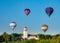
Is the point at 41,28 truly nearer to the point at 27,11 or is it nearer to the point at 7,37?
the point at 27,11

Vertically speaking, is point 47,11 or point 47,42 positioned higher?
point 47,11

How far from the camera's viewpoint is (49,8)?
34781mm

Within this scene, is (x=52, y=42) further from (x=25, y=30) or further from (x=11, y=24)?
(x=25, y=30)

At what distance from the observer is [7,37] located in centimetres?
6981

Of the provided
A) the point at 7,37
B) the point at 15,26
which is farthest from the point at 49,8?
the point at 7,37

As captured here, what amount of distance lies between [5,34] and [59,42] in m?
36.5

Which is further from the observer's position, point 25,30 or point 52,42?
point 25,30

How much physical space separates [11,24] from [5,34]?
27.9 metres

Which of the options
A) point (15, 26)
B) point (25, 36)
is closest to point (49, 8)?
point (15, 26)

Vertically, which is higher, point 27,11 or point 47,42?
point 27,11

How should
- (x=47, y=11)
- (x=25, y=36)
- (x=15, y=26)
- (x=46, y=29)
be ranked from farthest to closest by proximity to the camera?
1. (x=25, y=36)
2. (x=15, y=26)
3. (x=46, y=29)
4. (x=47, y=11)

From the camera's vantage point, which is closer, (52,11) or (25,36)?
(52,11)

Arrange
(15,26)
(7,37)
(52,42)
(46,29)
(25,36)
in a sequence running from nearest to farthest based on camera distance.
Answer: (52,42)
(46,29)
(15,26)
(7,37)
(25,36)

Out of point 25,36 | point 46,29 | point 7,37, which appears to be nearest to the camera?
point 46,29
